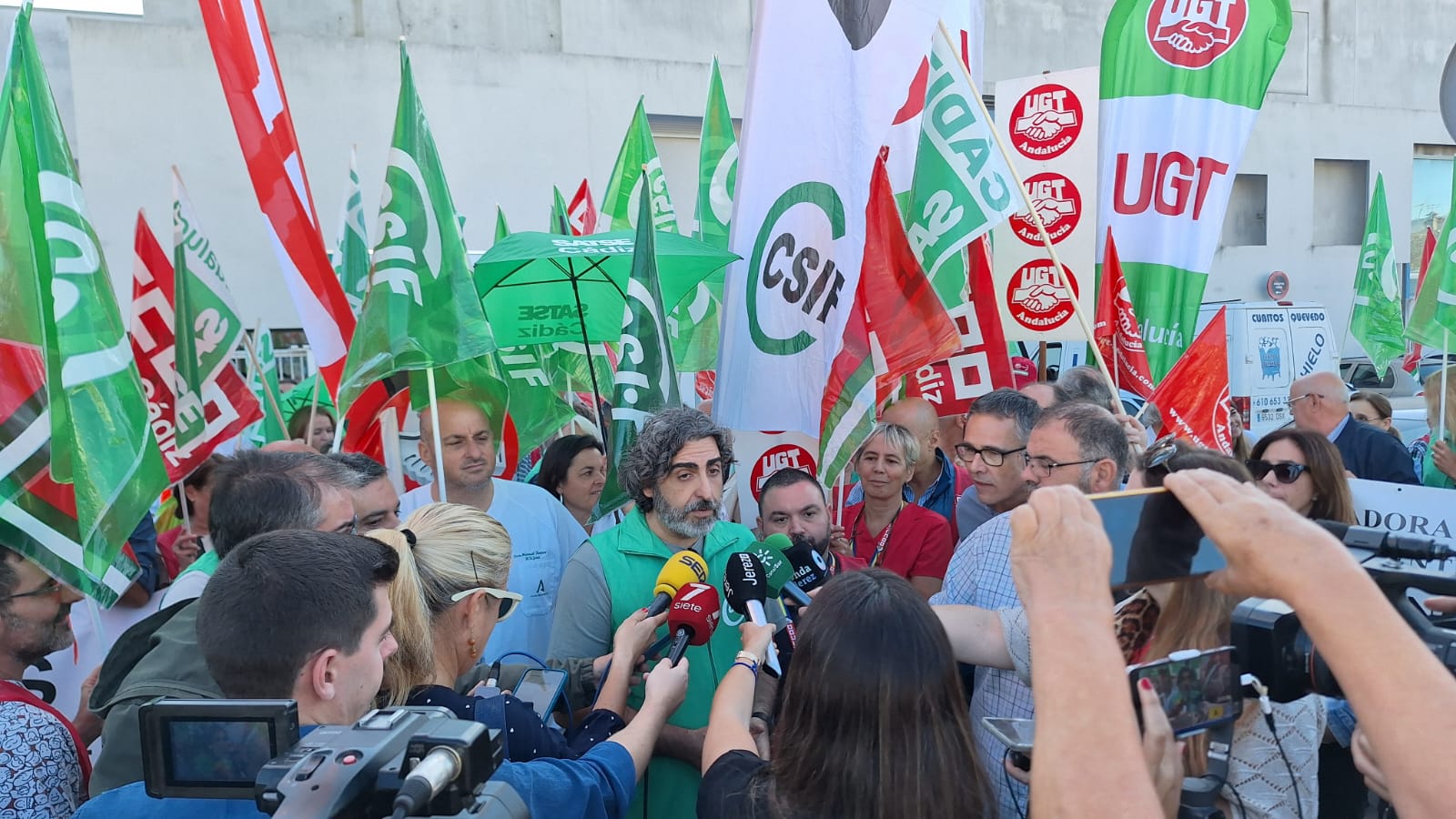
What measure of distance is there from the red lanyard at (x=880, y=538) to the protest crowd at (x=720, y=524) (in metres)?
0.03

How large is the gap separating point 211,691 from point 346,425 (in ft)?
9.88

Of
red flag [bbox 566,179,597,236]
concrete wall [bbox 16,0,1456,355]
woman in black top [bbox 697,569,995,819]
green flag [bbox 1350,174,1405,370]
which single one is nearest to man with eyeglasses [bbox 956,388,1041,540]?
woman in black top [bbox 697,569,995,819]

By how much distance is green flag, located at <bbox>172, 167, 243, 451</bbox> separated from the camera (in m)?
5.36

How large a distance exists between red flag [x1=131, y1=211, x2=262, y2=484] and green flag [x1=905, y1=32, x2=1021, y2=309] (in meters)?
3.49

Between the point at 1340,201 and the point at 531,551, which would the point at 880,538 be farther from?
the point at 1340,201

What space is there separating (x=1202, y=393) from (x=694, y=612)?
3.38 m

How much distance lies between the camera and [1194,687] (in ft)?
4.88

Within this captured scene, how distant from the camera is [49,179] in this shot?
12.3 feet

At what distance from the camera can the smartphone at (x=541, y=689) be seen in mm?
2451

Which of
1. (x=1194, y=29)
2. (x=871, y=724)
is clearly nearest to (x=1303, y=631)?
(x=871, y=724)

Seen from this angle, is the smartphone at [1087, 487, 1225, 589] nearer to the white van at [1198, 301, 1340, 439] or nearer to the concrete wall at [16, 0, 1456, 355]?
the white van at [1198, 301, 1340, 439]

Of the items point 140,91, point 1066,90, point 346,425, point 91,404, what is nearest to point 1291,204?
point 1066,90

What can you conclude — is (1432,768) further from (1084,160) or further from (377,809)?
(1084,160)

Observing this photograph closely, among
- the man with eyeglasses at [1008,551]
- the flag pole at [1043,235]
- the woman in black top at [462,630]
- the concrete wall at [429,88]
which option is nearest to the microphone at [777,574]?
the woman in black top at [462,630]
